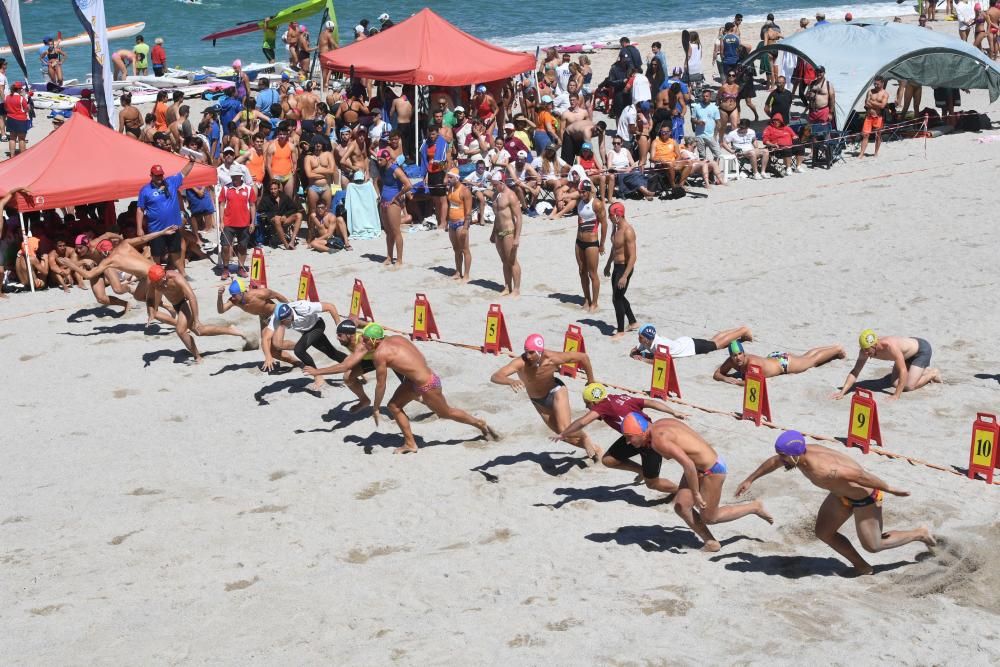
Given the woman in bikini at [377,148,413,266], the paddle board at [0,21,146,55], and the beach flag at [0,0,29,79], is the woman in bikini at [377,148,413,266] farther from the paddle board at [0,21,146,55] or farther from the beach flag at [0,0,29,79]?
the paddle board at [0,21,146,55]

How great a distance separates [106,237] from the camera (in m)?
17.2

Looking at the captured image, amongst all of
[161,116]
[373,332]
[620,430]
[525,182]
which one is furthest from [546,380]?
[161,116]

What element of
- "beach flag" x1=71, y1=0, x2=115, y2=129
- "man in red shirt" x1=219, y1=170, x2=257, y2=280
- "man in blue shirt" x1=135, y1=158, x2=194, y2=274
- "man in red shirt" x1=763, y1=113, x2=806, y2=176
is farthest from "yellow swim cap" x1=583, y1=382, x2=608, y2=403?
"man in red shirt" x1=763, y1=113, x2=806, y2=176

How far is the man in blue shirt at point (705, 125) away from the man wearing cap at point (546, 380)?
10605mm

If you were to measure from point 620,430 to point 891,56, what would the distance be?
1529 centimetres

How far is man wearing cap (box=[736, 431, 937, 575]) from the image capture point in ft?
28.4

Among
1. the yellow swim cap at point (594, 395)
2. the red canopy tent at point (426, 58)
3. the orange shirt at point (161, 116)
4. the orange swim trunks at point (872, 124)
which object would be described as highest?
the red canopy tent at point (426, 58)

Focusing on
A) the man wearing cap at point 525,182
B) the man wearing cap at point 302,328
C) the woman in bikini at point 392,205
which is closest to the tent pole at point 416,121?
the man wearing cap at point 525,182

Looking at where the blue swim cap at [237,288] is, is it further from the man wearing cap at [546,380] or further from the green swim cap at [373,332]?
the man wearing cap at [546,380]

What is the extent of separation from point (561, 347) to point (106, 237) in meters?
6.70

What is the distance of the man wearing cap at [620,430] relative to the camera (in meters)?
9.87

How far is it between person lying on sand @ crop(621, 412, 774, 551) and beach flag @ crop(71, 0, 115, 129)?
12724 millimetres

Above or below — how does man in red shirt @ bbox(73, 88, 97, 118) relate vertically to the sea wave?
below

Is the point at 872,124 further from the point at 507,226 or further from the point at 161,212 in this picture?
the point at 161,212
